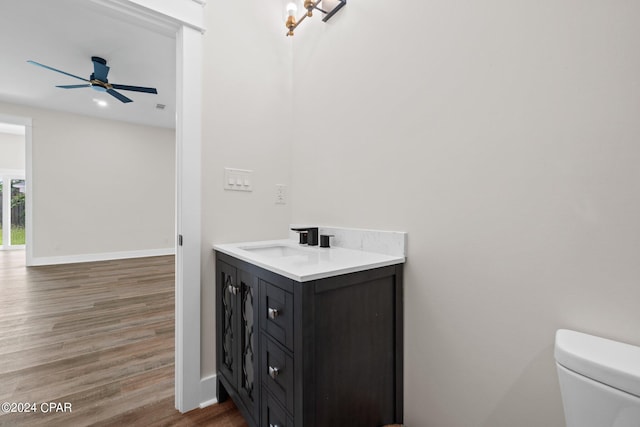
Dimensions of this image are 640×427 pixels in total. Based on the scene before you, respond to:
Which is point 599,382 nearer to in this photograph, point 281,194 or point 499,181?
point 499,181

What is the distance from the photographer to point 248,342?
1211 mm

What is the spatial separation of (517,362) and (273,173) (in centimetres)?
152

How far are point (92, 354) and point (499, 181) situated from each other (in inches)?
107

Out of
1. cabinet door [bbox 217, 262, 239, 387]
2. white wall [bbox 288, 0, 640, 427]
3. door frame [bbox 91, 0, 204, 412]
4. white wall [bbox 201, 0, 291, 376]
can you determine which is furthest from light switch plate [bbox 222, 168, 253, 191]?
white wall [bbox 288, 0, 640, 427]

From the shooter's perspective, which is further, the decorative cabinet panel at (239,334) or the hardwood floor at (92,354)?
the hardwood floor at (92,354)

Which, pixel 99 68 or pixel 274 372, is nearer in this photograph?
pixel 274 372

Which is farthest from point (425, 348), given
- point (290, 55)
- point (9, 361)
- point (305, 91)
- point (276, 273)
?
point (9, 361)

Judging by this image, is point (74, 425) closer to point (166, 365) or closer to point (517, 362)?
point (166, 365)

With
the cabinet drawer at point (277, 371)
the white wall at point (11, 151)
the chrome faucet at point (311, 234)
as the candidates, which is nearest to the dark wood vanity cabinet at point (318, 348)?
the cabinet drawer at point (277, 371)

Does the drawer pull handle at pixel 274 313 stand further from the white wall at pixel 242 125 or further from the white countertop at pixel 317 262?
the white wall at pixel 242 125

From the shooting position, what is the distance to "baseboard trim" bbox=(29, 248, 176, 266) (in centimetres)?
458

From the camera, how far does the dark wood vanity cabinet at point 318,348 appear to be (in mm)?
870

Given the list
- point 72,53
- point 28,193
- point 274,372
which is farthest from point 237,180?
point 28,193

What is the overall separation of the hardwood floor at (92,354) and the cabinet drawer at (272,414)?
16.2 inches
